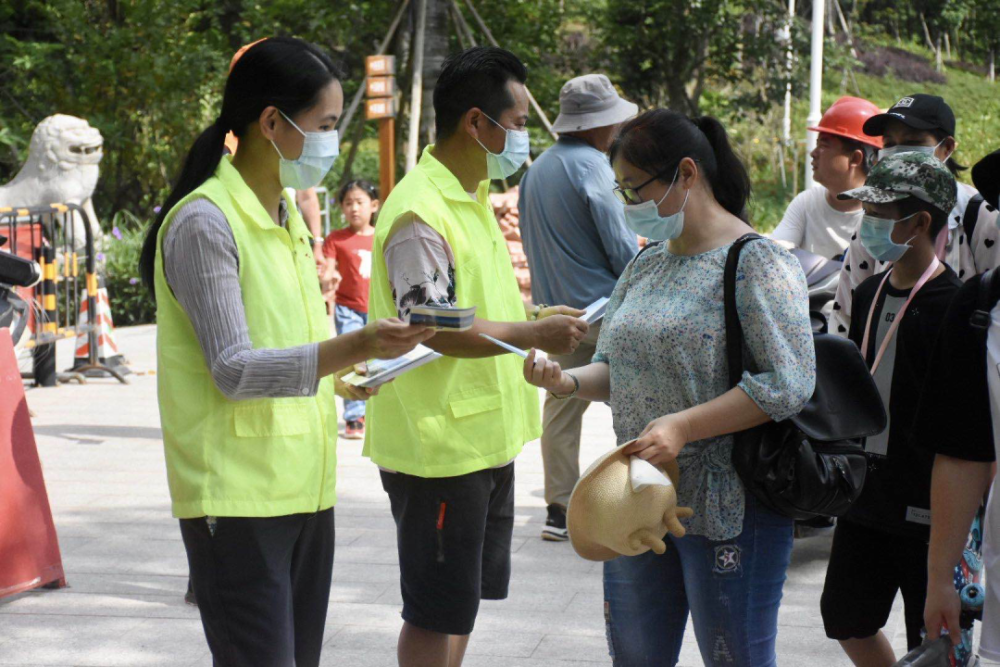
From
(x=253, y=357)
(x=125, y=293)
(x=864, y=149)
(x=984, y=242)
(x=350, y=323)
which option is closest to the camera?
(x=253, y=357)

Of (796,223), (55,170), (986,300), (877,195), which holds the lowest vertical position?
(55,170)

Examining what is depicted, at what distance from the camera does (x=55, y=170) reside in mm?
13406

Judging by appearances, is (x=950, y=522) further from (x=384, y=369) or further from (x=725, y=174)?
(x=384, y=369)

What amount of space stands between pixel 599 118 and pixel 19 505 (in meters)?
2.88

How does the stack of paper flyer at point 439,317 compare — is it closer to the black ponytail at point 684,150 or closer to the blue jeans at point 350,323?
the black ponytail at point 684,150

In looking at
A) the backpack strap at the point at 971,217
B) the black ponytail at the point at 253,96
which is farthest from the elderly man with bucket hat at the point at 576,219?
the black ponytail at the point at 253,96

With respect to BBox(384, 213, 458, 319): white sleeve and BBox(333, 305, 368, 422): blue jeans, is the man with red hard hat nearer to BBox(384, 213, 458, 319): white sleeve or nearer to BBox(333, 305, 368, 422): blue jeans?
BBox(384, 213, 458, 319): white sleeve

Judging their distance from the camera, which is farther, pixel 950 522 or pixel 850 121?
pixel 850 121

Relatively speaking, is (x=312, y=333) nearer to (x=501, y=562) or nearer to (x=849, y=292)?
(x=501, y=562)

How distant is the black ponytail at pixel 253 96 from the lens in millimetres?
2539

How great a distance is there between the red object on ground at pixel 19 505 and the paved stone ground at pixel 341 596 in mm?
113

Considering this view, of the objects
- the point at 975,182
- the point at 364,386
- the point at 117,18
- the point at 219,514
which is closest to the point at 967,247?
the point at 975,182

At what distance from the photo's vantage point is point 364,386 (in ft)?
8.84

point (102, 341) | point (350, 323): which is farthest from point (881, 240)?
point (102, 341)
